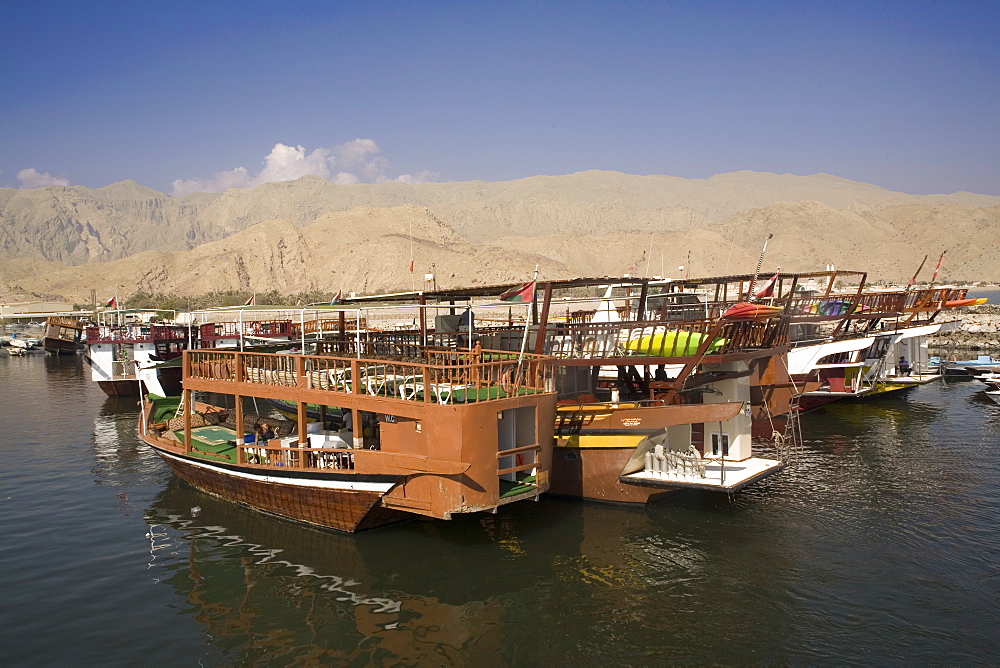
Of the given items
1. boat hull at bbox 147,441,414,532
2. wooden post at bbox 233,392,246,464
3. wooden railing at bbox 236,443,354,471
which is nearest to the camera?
boat hull at bbox 147,441,414,532

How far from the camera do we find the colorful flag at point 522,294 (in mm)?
14218

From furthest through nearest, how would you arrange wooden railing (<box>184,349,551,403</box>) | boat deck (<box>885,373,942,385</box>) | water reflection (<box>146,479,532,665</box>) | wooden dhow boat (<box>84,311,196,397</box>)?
wooden dhow boat (<box>84,311,196,397</box>), boat deck (<box>885,373,942,385</box>), wooden railing (<box>184,349,551,403</box>), water reflection (<box>146,479,532,665</box>)

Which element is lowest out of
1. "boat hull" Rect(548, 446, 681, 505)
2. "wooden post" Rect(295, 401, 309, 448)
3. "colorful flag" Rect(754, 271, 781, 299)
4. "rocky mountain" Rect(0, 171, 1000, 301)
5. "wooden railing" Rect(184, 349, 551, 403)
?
"boat hull" Rect(548, 446, 681, 505)

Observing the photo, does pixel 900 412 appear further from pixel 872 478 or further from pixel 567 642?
pixel 567 642

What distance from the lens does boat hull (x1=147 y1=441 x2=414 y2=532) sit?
1361 cm

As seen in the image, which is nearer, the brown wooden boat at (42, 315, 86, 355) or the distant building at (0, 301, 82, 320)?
the brown wooden boat at (42, 315, 86, 355)

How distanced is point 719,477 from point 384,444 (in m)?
7.28

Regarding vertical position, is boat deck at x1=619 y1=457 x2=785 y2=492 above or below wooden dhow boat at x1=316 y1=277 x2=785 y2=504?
below

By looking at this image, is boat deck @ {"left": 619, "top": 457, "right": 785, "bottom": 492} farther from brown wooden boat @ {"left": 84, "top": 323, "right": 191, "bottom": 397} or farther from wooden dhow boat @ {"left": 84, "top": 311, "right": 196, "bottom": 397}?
brown wooden boat @ {"left": 84, "top": 323, "right": 191, "bottom": 397}

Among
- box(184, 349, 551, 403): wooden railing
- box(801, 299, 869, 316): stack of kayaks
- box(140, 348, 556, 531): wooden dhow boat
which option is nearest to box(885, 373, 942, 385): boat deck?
box(801, 299, 869, 316): stack of kayaks

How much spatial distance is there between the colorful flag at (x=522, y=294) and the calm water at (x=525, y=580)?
470 cm

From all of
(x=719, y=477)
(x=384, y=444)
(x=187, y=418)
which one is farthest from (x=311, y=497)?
(x=719, y=477)

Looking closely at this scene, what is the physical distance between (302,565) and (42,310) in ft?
318

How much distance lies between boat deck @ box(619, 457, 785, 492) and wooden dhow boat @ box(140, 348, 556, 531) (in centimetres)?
278
